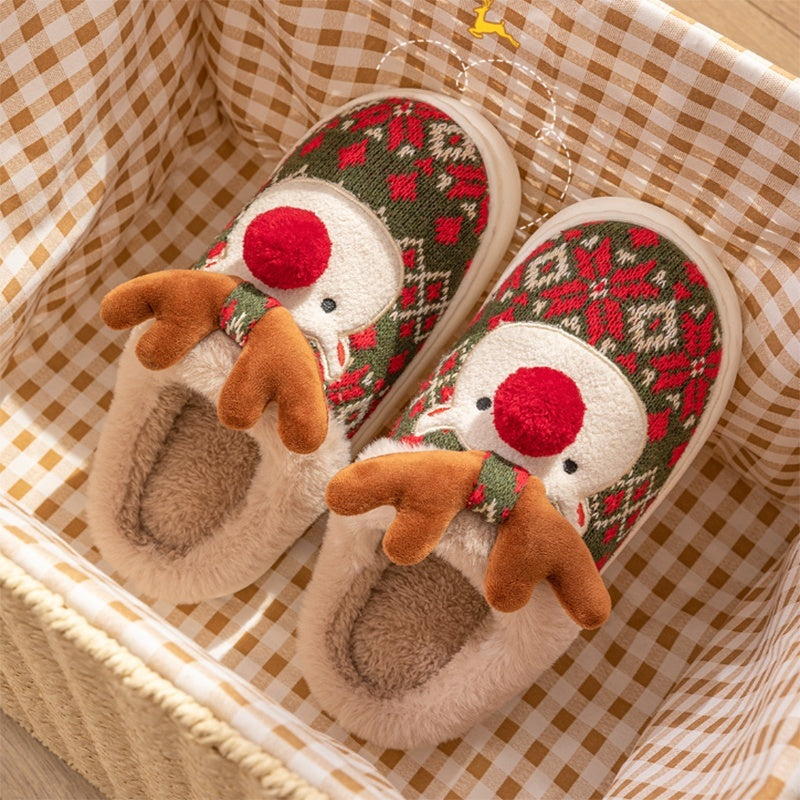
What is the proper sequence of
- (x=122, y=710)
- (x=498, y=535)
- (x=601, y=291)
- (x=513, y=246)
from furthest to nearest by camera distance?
1. (x=513, y=246)
2. (x=601, y=291)
3. (x=498, y=535)
4. (x=122, y=710)

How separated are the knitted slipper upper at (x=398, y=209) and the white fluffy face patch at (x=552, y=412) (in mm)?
89

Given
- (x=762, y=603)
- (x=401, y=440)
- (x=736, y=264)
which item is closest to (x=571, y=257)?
(x=736, y=264)

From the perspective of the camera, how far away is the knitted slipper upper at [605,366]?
0.91 m

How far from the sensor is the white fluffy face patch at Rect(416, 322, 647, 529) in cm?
88

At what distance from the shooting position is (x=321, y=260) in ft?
3.11

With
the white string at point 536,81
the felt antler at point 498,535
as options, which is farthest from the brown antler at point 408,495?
the white string at point 536,81

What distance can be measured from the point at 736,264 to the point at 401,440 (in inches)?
16.0

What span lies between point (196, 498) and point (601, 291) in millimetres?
498

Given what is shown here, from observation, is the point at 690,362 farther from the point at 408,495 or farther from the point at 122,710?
the point at 122,710

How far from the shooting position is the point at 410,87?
3.43ft

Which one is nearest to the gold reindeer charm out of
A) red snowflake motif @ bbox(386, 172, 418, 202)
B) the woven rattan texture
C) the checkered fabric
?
the checkered fabric

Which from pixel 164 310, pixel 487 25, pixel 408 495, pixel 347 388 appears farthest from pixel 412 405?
pixel 487 25

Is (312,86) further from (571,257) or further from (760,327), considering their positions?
(760,327)

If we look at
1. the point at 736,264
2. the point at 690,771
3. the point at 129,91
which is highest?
the point at 736,264
